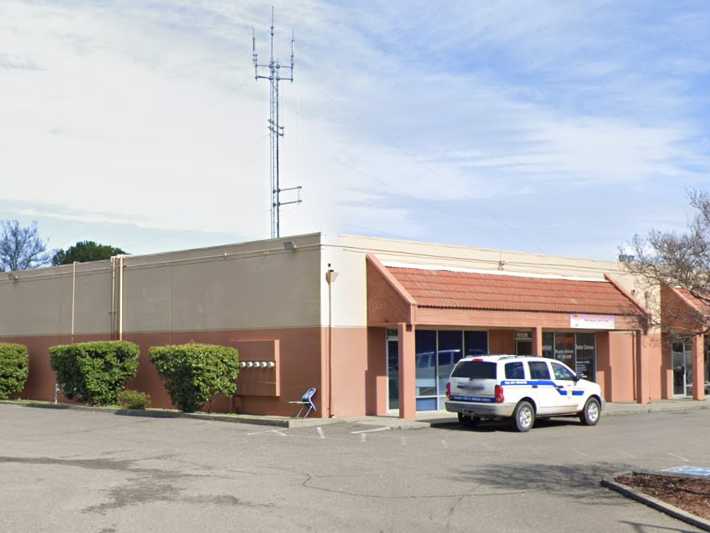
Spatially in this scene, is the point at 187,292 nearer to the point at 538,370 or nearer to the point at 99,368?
the point at 99,368

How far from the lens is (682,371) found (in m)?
36.3

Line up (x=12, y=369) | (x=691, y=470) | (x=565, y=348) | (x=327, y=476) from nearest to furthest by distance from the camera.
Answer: (x=327, y=476), (x=691, y=470), (x=565, y=348), (x=12, y=369)

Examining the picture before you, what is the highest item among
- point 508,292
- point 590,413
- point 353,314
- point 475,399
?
point 508,292

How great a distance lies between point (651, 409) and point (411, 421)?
9812mm

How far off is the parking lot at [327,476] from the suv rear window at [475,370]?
4.42 feet

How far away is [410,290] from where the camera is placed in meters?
25.4

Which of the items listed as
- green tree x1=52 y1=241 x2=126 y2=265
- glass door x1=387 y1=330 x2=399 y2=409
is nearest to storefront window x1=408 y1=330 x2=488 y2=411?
glass door x1=387 y1=330 x2=399 y2=409

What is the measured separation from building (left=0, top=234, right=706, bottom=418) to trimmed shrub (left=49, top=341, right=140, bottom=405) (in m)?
0.79

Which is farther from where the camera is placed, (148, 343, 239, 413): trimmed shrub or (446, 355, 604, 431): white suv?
(148, 343, 239, 413): trimmed shrub

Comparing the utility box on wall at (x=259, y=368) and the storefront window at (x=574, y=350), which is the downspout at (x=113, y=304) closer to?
the utility box on wall at (x=259, y=368)

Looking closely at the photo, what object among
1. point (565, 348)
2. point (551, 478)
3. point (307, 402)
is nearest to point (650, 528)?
point (551, 478)

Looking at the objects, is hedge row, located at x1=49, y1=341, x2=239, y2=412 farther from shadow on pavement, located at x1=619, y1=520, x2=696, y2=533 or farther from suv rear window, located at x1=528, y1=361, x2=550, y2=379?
shadow on pavement, located at x1=619, y1=520, x2=696, y2=533

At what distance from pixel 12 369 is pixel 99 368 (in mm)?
5973

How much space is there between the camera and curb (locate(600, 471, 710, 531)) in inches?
421
